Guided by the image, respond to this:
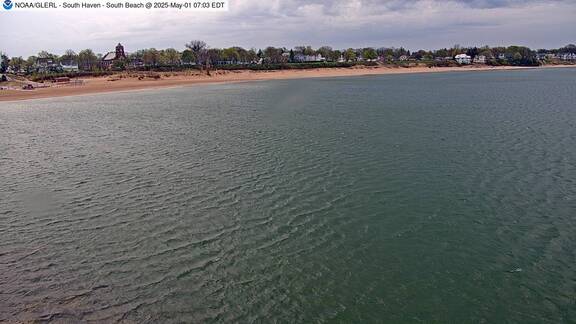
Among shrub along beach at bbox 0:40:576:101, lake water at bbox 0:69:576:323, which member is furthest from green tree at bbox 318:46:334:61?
lake water at bbox 0:69:576:323

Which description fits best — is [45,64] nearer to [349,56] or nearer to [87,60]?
[87,60]

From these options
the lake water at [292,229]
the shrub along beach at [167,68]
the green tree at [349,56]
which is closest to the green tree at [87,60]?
the shrub along beach at [167,68]

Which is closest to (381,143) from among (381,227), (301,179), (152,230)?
(301,179)

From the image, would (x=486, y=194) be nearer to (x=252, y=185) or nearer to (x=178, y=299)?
(x=252, y=185)

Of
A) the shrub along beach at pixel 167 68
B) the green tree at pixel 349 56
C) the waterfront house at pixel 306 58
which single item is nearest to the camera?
the shrub along beach at pixel 167 68

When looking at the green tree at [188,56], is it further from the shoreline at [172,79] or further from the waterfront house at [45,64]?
the waterfront house at [45,64]

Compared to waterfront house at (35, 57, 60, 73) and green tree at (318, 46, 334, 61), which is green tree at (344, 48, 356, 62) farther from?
waterfront house at (35, 57, 60, 73)
